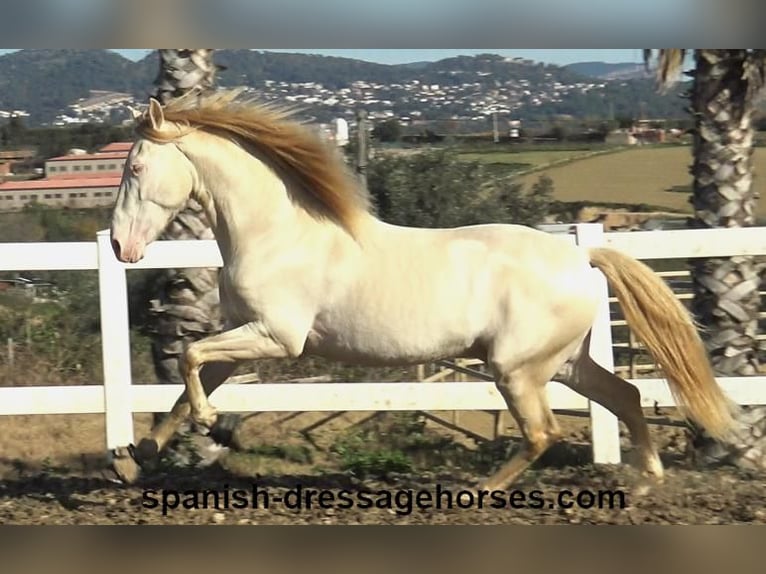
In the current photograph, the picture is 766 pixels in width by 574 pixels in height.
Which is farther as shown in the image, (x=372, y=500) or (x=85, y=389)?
(x=85, y=389)

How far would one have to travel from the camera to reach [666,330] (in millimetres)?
4520

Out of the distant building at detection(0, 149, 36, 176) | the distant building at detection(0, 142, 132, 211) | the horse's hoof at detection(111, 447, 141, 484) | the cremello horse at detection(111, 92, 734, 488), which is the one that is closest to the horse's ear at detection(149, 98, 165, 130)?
the cremello horse at detection(111, 92, 734, 488)

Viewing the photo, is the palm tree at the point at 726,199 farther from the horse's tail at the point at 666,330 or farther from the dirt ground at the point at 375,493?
the horse's tail at the point at 666,330

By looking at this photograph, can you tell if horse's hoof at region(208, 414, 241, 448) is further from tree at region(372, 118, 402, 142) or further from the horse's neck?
tree at region(372, 118, 402, 142)

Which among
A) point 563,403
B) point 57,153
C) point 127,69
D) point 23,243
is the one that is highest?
point 127,69

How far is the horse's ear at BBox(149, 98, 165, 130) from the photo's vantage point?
4.23m

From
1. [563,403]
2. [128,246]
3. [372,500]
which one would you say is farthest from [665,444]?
[128,246]

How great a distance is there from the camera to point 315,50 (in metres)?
4.77

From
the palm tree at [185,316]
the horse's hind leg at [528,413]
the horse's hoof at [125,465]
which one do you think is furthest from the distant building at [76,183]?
the horse's hind leg at [528,413]

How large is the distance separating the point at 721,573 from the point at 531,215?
189cm

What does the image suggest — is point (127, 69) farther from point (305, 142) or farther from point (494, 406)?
point (494, 406)

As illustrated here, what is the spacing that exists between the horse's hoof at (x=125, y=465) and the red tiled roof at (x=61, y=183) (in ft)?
4.05

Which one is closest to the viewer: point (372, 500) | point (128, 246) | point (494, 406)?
point (128, 246)

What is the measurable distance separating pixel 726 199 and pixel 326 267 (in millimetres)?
2077
